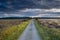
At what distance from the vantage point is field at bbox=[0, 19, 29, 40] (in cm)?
205

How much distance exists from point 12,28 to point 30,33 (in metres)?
0.29

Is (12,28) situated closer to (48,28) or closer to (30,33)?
(30,33)

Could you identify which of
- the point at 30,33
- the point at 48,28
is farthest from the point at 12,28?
the point at 48,28

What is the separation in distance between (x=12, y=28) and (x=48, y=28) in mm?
543

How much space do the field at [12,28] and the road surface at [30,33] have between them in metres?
0.05

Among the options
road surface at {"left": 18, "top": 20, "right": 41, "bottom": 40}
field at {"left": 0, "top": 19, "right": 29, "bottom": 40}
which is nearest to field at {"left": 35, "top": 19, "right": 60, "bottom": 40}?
road surface at {"left": 18, "top": 20, "right": 41, "bottom": 40}

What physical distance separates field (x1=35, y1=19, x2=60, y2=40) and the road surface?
0.06 meters

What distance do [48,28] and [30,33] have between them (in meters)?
0.29

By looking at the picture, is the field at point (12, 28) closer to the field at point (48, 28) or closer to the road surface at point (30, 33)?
the road surface at point (30, 33)

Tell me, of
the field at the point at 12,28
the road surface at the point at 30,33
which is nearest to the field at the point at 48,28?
the road surface at the point at 30,33

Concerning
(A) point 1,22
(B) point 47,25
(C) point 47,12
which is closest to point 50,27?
(B) point 47,25

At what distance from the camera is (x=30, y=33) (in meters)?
2.16

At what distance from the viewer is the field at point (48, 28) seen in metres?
2.06

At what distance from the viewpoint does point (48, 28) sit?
2.22 metres
